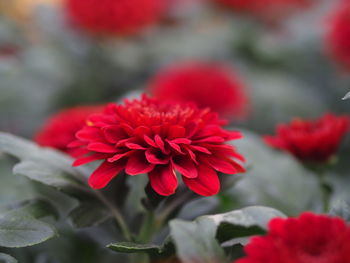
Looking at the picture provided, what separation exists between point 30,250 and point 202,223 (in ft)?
1.12

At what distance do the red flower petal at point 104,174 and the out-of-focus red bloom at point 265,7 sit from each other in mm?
Result: 1238

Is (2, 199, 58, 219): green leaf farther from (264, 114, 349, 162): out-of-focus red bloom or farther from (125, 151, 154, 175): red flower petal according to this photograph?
(264, 114, 349, 162): out-of-focus red bloom

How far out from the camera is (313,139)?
79 cm

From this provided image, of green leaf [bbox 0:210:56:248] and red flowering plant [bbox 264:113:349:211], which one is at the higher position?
red flowering plant [bbox 264:113:349:211]

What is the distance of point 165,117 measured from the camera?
610 millimetres

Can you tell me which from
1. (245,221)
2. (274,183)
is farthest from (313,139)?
(245,221)

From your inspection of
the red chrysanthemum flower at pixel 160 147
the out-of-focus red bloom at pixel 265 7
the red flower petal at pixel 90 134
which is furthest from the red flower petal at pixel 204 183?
the out-of-focus red bloom at pixel 265 7

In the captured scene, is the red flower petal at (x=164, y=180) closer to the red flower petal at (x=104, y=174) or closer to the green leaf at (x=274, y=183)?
the red flower petal at (x=104, y=174)

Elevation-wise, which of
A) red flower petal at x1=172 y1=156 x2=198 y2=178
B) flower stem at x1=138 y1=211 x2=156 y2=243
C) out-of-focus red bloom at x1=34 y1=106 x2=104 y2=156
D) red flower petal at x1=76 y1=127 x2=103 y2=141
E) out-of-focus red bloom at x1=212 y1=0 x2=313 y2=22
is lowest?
flower stem at x1=138 y1=211 x2=156 y2=243

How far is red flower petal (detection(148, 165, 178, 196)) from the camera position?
569 mm

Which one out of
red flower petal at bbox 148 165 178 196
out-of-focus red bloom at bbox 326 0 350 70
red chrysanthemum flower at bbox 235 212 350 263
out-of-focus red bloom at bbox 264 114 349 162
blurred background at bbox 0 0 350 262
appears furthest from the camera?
blurred background at bbox 0 0 350 262

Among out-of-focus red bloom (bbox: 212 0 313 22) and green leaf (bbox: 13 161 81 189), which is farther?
out-of-focus red bloom (bbox: 212 0 313 22)

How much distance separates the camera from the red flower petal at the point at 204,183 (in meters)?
0.58

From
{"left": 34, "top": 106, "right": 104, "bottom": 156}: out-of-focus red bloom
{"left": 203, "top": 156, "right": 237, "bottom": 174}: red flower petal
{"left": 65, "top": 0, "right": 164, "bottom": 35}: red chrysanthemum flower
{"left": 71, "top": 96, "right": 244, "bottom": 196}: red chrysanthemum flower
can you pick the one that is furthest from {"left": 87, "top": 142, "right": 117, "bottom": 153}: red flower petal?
{"left": 65, "top": 0, "right": 164, "bottom": 35}: red chrysanthemum flower
